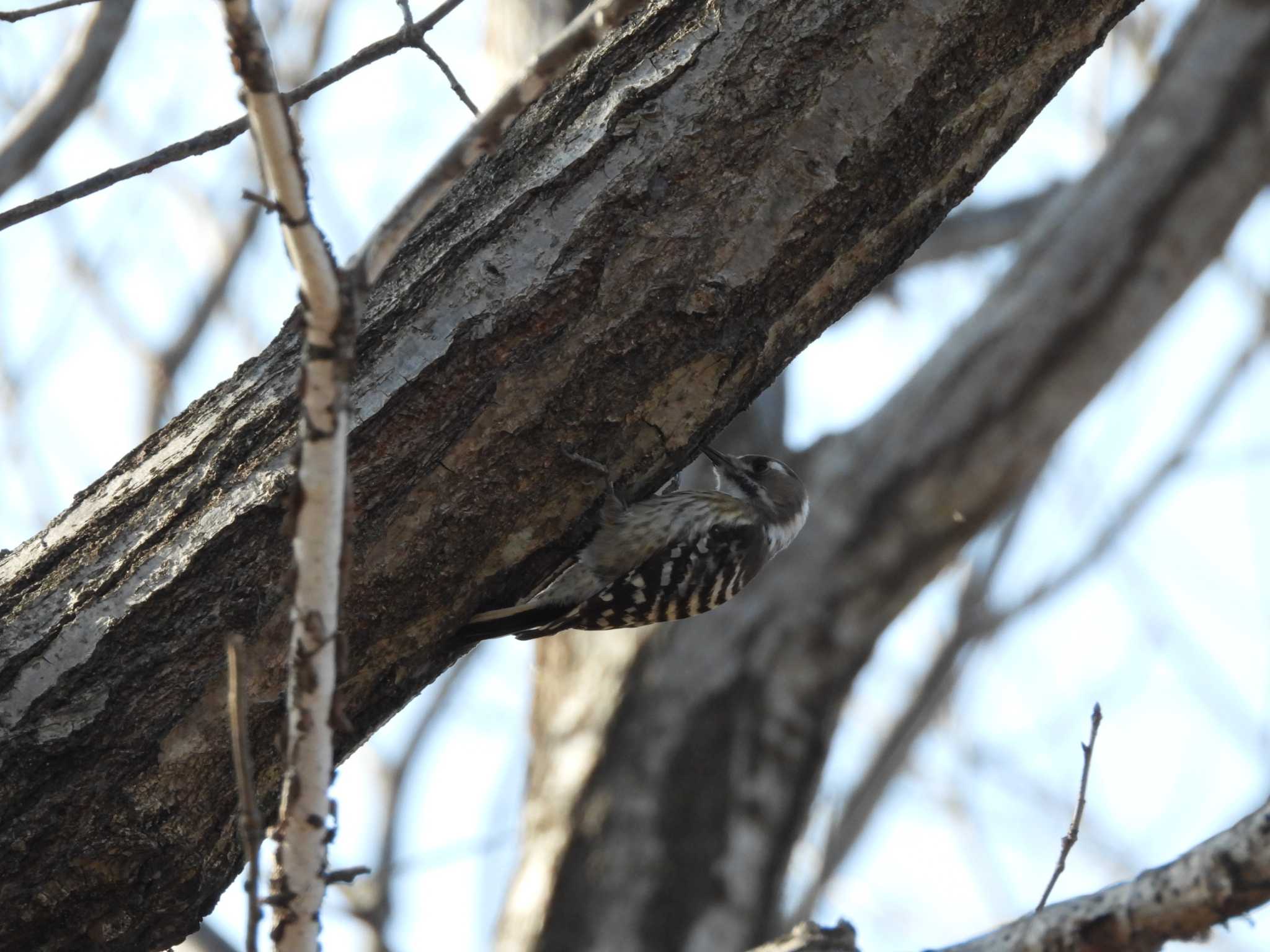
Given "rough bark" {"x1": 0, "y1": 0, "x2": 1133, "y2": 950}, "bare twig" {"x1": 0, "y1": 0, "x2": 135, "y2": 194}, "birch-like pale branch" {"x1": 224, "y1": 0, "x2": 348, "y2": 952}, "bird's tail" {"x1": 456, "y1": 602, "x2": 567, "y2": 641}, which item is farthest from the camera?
"bare twig" {"x1": 0, "y1": 0, "x2": 135, "y2": 194}

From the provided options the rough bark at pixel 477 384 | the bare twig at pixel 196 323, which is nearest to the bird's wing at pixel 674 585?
the rough bark at pixel 477 384

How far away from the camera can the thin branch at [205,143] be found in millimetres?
2441

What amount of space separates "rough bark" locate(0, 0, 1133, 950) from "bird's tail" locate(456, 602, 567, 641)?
0.53 feet

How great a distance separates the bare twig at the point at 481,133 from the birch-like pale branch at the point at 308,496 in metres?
0.07

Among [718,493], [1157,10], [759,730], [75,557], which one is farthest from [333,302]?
[1157,10]

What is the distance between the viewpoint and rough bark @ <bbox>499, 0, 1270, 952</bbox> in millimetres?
5605

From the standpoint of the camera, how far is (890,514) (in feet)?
18.9

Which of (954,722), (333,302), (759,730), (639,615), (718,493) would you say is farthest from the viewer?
(954,722)

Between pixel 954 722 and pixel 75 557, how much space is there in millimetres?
9466

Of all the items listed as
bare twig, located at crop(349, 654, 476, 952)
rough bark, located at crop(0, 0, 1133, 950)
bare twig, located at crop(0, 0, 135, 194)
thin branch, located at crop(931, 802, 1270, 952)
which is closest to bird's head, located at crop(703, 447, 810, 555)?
bare twig, located at crop(349, 654, 476, 952)

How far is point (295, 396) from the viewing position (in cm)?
252

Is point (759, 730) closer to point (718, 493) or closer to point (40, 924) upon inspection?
point (718, 493)

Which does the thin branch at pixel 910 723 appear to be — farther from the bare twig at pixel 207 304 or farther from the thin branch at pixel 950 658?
the bare twig at pixel 207 304

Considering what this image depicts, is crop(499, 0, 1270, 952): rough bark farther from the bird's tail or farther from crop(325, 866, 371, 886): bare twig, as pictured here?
crop(325, 866, 371, 886): bare twig
